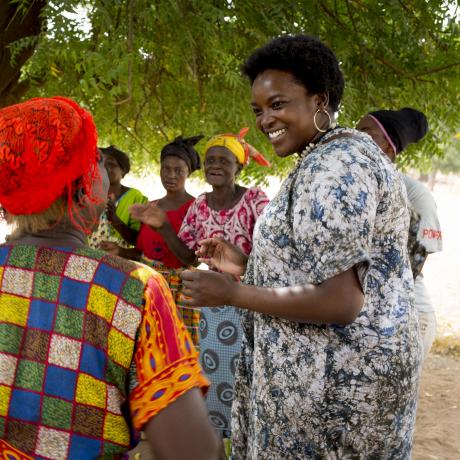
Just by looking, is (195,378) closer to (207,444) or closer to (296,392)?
(207,444)

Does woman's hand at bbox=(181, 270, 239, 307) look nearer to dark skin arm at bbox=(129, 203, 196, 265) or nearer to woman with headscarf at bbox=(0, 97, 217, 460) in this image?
woman with headscarf at bbox=(0, 97, 217, 460)

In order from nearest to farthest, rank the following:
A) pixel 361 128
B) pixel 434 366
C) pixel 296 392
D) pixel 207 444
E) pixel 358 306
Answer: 1. pixel 207 444
2. pixel 358 306
3. pixel 296 392
4. pixel 361 128
5. pixel 434 366

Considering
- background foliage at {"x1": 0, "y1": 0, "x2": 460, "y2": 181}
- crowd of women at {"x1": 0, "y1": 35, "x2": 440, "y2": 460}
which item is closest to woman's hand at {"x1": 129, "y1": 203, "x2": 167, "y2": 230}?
background foliage at {"x1": 0, "y1": 0, "x2": 460, "y2": 181}

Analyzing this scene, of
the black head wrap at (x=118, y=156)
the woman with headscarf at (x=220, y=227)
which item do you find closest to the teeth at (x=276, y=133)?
the woman with headscarf at (x=220, y=227)

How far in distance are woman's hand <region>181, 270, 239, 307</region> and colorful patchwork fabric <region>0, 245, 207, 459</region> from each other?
45cm

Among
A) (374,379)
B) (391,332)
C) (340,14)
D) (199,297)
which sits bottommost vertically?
(374,379)

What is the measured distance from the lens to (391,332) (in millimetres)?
1866

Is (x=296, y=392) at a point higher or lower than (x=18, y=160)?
lower

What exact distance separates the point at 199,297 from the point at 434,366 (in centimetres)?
584

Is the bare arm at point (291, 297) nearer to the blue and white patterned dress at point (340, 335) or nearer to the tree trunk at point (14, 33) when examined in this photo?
the blue and white patterned dress at point (340, 335)

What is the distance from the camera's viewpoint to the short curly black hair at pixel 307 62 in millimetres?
1969

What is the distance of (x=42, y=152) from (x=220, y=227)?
8.94 ft

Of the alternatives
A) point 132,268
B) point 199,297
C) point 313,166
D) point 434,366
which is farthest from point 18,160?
point 434,366

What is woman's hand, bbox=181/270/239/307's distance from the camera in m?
1.82
